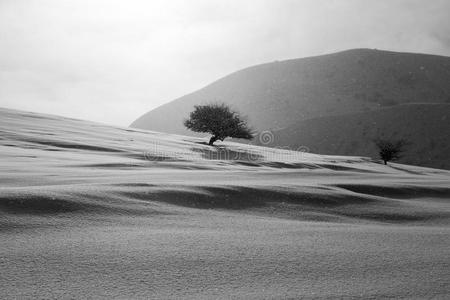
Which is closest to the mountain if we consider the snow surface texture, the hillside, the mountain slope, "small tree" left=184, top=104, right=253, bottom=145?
the mountain slope

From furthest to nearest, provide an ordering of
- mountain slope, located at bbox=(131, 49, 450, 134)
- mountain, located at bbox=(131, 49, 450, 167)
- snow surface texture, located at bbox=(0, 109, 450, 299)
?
mountain slope, located at bbox=(131, 49, 450, 134) < mountain, located at bbox=(131, 49, 450, 167) < snow surface texture, located at bbox=(0, 109, 450, 299)

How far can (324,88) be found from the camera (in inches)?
3976

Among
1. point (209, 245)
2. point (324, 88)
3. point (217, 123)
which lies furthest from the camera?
point (324, 88)

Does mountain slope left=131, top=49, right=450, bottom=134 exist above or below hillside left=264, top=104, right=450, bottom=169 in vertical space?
above

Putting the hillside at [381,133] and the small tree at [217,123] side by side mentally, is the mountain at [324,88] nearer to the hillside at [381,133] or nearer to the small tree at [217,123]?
the hillside at [381,133]

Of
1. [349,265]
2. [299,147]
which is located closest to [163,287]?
[349,265]

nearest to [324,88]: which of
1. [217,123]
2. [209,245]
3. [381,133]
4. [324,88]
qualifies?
[324,88]

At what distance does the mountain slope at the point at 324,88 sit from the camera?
94.8 m

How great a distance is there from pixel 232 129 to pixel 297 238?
79.0ft

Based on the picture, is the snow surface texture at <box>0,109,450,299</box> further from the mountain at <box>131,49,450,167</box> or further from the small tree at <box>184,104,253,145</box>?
the mountain at <box>131,49,450,167</box>

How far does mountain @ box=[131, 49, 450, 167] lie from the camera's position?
3723 inches

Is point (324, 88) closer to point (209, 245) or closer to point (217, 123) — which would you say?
point (217, 123)

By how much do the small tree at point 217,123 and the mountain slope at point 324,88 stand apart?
6257cm

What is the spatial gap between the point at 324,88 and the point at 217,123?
3161 inches
